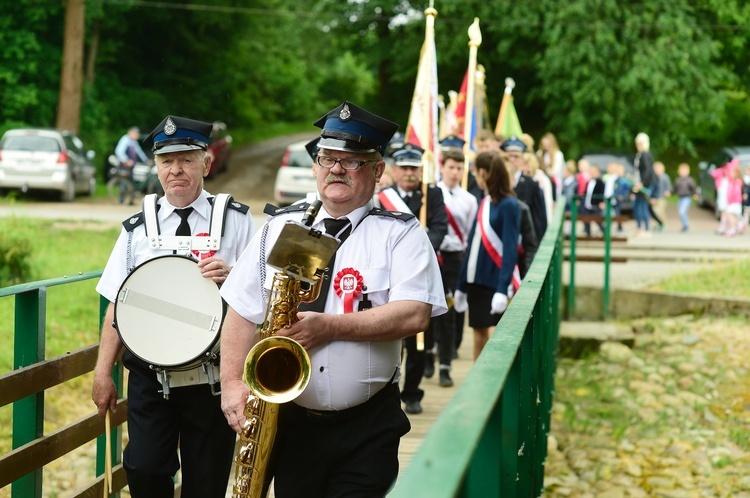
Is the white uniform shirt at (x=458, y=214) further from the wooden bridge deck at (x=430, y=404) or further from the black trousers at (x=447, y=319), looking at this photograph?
the wooden bridge deck at (x=430, y=404)

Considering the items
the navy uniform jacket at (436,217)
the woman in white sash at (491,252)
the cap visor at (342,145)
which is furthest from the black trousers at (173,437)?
the navy uniform jacket at (436,217)

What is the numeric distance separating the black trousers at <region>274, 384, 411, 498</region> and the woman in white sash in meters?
4.22

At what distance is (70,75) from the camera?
112 ft

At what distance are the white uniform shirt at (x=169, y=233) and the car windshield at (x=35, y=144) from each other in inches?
933

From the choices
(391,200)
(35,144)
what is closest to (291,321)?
(391,200)

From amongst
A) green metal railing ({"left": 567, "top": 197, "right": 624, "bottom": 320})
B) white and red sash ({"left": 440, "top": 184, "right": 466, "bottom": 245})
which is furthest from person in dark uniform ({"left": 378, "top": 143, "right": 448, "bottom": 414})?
green metal railing ({"left": 567, "top": 197, "right": 624, "bottom": 320})

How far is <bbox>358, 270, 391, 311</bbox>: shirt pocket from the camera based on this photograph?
12.9ft

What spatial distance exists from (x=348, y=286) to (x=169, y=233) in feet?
4.24

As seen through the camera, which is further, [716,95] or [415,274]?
[716,95]

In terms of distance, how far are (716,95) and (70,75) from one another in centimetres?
1856

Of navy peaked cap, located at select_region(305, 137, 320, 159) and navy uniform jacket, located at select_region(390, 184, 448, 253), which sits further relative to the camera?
navy uniform jacket, located at select_region(390, 184, 448, 253)

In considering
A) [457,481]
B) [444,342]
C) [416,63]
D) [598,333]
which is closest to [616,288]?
[598,333]

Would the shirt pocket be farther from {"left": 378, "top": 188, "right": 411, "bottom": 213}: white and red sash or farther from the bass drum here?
{"left": 378, "top": 188, "right": 411, "bottom": 213}: white and red sash

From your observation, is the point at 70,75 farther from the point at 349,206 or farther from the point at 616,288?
the point at 349,206
